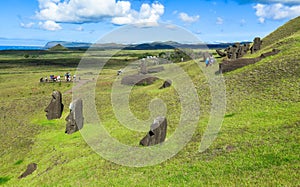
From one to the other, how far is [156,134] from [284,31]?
55.3 m

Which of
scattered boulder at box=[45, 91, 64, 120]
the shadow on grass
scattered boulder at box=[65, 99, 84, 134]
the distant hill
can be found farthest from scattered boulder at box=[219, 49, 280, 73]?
the shadow on grass

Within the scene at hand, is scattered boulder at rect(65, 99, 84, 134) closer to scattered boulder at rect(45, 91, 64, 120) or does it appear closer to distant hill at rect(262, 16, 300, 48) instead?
scattered boulder at rect(45, 91, 64, 120)

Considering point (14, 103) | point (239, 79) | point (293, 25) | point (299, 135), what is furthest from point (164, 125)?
point (293, 25)

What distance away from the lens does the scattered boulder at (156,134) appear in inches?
892

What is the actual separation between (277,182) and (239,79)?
72.4 ft

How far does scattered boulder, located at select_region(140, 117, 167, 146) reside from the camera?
74.3 feet

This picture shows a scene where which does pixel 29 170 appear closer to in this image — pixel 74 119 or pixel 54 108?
pixel 74 119

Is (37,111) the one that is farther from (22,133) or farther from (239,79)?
(239,79)

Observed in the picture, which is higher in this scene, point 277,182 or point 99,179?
point 277,182

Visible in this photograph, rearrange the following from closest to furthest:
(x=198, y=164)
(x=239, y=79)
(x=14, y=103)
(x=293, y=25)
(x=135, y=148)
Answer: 1. (x=198, y=164)
2. (x=135, y=148)
3. (x=239, y=79)
4. (x=14, y=103)
5. (x=293, y=25)

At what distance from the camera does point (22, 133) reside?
3231 cm

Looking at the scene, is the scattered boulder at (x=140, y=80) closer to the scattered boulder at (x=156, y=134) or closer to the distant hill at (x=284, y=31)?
the distant hill at (x=284, y=31)

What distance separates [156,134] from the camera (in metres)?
22.7

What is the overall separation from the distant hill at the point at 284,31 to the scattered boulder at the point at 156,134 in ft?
153
